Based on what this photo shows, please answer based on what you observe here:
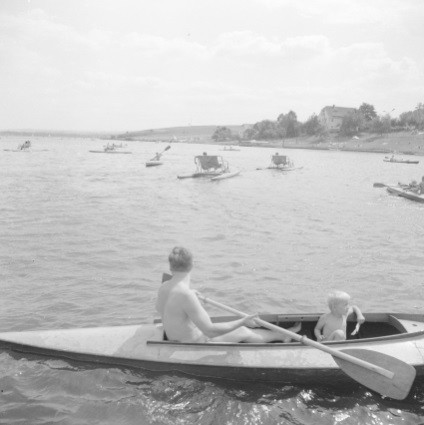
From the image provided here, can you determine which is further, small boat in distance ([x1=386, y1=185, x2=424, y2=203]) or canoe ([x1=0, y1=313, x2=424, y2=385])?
small boat in distance ([x1=386, y1=185, x2=424, y2=203])

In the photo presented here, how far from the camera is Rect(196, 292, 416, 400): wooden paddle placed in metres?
5.64

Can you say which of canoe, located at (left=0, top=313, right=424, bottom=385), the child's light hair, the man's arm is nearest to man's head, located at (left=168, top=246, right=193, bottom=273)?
the man's arm

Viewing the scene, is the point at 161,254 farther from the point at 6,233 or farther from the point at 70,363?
the point at 70,363

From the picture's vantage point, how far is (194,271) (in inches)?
510

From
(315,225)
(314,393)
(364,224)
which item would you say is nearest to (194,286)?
(314,393)

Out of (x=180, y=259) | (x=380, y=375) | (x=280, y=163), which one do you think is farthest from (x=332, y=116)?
(x=180, y=259)

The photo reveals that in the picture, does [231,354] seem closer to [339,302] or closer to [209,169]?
[339,302]

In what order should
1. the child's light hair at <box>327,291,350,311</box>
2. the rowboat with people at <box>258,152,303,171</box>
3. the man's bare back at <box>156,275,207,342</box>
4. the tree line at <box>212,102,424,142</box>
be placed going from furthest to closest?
the tree line at <box>212,102,424,142</box> < the rowboat with people at <box>258,152,303,171</box> < the child's light hair at <box>327,291,350,311</box> < the man's bare back at <box>156,275,207,342</box>

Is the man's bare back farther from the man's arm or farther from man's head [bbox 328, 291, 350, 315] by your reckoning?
man's head [bbox 328, 291, 350, 315]

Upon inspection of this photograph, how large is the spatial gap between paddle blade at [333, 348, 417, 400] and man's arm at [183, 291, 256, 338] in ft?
4.33

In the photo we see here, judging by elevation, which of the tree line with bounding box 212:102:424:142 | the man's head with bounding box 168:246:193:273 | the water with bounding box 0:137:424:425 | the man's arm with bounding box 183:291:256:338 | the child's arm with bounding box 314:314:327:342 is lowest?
the water with bounding box 0:137:424:425

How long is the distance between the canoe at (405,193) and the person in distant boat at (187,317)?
2077 centimetres

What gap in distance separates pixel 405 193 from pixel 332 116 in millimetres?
124694

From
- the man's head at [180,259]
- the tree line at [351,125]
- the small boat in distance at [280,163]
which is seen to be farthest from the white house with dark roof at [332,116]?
the man's head at [180,259]
